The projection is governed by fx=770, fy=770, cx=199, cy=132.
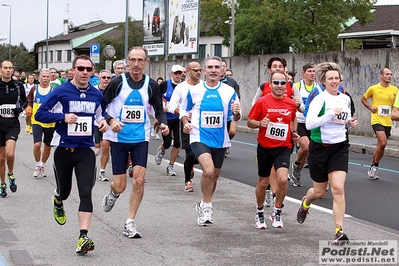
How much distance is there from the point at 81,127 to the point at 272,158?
2354 millimetres

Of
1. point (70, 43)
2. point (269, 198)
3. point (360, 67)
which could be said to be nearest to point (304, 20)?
point (360, 67)

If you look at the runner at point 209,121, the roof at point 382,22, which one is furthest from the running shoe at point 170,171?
the roof at point 382,22

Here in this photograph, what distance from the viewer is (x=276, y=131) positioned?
8758 mm

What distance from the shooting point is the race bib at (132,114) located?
8344 millimetres

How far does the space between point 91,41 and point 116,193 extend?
8873 cm

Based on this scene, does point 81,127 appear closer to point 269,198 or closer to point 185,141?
point 269,198

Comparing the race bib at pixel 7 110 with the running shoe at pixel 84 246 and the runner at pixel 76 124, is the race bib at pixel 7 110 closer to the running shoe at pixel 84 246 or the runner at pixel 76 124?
the runner at pixel 76 124

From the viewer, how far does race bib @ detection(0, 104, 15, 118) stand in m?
11.3

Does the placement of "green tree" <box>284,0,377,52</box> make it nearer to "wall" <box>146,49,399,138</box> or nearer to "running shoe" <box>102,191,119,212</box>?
"wall" <box>146,49,399,138</box>

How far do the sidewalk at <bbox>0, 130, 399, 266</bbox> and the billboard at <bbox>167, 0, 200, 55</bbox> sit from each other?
29.6 m

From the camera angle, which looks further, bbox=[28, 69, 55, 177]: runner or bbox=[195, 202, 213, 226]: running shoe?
bbox=[28, 69, 55, 177]: runner

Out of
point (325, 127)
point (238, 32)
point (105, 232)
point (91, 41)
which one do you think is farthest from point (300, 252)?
point (91, 41)

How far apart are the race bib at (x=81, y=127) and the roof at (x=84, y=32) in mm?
89971

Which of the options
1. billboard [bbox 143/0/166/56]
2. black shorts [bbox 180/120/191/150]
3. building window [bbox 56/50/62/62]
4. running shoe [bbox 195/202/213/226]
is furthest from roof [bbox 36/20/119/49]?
running shoe [bbox 195/202/213/226]
